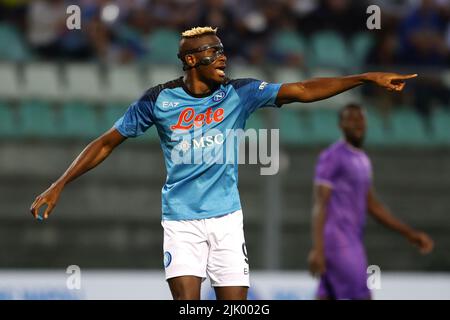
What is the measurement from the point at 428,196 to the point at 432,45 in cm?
272

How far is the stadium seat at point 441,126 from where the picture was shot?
11.3 meters

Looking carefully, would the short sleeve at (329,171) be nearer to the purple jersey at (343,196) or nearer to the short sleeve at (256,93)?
the purple jersey at (343,196)

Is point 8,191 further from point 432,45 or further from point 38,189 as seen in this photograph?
point 432,45

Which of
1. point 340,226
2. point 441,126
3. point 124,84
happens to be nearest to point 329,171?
point 340,226

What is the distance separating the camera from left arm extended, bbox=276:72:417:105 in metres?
5.80

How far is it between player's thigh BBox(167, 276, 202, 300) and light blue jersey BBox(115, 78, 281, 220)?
0.34 meters

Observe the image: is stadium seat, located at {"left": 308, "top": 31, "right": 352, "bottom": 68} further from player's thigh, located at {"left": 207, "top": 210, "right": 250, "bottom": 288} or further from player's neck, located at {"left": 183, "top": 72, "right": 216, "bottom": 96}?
player's thigh, located at {"left": 207, "top": 210, "right": 250, "bottom": 288}

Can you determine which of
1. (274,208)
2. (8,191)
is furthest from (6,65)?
(274,208)

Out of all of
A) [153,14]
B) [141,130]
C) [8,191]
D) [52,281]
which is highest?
[153,14]

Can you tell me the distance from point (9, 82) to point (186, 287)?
18.4 feet

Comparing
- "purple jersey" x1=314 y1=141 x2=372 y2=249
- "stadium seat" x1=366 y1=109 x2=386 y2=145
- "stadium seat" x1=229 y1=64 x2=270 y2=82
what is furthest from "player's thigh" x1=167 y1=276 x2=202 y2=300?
"stadium seat" x1=366 y1=109 x2=386 y2=145

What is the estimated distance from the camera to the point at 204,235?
6062mm

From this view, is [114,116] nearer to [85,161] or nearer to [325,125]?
[325,125]

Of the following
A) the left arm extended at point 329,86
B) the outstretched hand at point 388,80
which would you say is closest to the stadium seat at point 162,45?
the left arm extended at point 329,86
